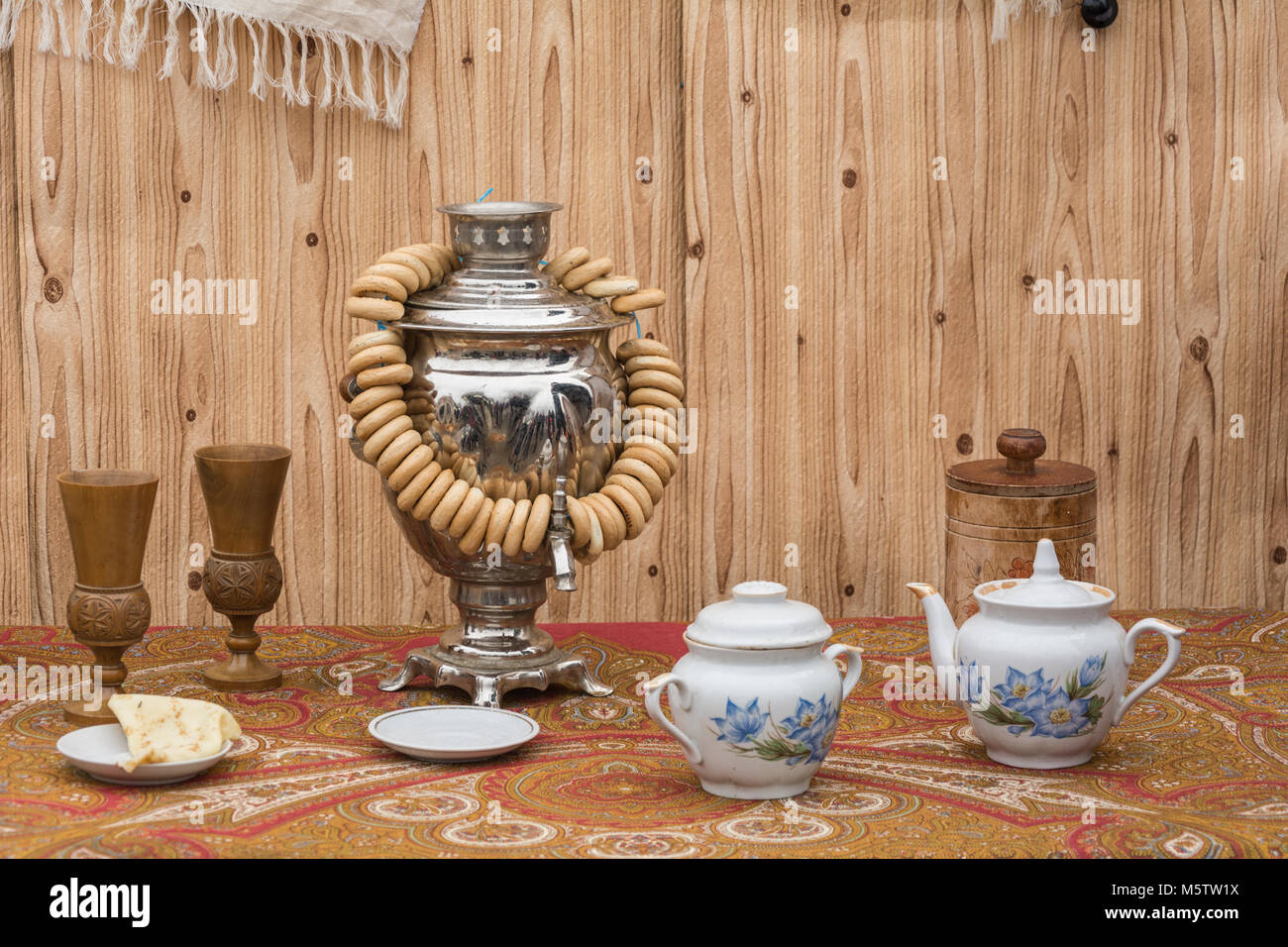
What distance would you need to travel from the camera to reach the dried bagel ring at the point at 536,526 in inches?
65.0

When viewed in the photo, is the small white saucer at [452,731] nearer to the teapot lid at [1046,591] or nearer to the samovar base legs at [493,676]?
the samovar base legs at [493,676]

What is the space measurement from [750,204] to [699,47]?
0.20m

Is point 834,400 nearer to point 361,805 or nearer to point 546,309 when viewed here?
point 546,309

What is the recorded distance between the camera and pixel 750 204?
2.04 m

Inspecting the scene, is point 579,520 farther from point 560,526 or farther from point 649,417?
point 649,417

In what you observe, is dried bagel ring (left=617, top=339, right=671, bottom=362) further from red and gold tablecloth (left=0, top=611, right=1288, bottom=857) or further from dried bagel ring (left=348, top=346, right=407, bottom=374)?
red and gold tablecloth (left=0, top=611, right=1288, bottom=857)

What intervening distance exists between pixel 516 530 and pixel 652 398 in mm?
224

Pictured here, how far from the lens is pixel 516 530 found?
5.41 ft

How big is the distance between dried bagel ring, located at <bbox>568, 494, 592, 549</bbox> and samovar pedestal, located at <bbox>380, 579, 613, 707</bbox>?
11 centimetres

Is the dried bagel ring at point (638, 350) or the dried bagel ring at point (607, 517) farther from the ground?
the dried bagel ring at point (638, 350)

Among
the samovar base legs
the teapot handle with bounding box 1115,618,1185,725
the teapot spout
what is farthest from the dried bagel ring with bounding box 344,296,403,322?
the teapot handle with bounding box 1115,618,1185,725

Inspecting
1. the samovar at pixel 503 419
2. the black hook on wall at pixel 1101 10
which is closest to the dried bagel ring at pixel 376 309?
the samovar at pixel 503 419

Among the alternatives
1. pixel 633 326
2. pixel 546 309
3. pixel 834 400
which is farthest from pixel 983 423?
pixel 546 309

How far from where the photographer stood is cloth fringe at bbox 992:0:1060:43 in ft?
6.59
